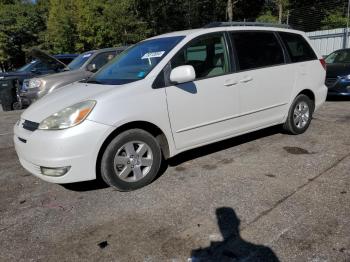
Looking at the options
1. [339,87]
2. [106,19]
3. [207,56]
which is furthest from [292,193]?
[106,19]

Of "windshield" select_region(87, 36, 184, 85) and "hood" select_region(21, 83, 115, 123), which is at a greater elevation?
"windshield" select_region(87, 36, 184, 85)

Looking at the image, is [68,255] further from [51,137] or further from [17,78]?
[17,78]

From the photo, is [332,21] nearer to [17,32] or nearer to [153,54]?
[153,54]

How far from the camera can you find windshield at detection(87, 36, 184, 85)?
412 centimetres

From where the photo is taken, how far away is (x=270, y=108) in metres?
5.05

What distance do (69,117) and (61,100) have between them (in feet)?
1.42

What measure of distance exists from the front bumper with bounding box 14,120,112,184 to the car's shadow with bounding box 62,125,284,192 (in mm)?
554

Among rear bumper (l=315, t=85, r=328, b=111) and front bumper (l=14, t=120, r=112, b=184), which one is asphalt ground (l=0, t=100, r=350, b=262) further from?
rear bumper (l=315, t=85, r=328, b=111)

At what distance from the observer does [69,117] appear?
3561 millimetres

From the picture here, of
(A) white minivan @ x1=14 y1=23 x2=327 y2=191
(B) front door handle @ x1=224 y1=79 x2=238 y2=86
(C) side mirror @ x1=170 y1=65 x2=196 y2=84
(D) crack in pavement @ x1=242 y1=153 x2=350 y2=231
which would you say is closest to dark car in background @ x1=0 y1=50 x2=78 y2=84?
(A) white minivan @ x1=14 y1=23 x2=327 y2=191

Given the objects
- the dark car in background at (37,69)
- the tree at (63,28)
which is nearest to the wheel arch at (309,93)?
the dark car in background at (37,69)

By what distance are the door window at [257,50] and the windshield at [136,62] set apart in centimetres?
86

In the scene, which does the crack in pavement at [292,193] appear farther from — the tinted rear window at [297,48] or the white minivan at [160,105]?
the tinted rear window at [297,48]

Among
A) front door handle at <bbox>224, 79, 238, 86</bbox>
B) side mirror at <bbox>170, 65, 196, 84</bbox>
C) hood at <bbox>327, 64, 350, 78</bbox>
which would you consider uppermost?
side mirror at <bbox>170, 65, 196, 84</bbox>
